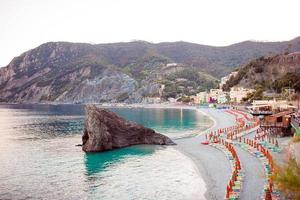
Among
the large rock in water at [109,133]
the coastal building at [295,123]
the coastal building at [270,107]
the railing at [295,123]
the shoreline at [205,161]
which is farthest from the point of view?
the coastal building at [270,107]

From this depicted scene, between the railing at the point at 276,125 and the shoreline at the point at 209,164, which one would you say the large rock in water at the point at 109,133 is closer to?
the shoreline at the point at 209,164

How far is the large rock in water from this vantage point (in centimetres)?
5378

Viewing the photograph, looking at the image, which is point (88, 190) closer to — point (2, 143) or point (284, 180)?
point (284, 180)

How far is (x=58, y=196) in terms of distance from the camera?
30.7m

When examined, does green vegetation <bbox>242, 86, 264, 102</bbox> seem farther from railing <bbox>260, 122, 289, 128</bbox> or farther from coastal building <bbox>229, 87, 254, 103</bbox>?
railing <bbox>260, 122, 289, 128</bbox>

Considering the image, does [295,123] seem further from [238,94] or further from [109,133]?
[238,94]

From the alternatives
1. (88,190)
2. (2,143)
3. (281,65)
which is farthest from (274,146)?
(281,65)

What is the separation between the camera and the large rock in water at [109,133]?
2117 inches

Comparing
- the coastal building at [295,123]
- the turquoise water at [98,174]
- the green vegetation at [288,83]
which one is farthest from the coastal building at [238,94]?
the turquoise water at [98,174]

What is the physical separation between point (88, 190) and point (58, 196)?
2.82 metres

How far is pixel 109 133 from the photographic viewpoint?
55.3 metres

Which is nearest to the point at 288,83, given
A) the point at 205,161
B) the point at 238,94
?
the point at 238,94

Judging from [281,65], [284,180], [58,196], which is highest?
[281,65]

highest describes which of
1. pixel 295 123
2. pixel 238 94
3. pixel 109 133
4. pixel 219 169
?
pixel 238 94
